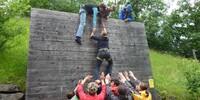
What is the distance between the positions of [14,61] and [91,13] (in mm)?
3139

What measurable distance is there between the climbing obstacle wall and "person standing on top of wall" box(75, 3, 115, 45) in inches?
8.6

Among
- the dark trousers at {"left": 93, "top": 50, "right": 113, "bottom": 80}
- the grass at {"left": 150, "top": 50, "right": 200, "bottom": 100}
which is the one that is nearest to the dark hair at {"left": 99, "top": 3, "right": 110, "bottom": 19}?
the dark trousers at {"left": 93, "top": 50, "right": 113, "bottom": 80}

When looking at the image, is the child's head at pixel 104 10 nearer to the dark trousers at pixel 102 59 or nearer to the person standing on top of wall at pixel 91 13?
the person standing on top of wall at pixel 91 13

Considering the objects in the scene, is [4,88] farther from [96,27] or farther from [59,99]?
[96,27]

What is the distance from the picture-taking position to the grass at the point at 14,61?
11.5 metres

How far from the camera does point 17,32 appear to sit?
12625 millimetres

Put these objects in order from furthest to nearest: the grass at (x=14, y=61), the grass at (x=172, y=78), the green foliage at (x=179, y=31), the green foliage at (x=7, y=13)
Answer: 1. the green foliage at (x=179, y=31)
2. the grass at (x=172, y=78)
3. the green foliage at (x=7, y=13)
4. the grass at (x=14, y=61)

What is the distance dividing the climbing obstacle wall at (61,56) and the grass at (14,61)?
3.15 ft

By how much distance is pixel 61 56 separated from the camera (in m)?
11.4

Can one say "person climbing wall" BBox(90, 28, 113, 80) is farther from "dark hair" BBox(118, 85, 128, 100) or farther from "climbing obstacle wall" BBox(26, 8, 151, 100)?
"dark hair" BBox(118, 85, 128, 100)

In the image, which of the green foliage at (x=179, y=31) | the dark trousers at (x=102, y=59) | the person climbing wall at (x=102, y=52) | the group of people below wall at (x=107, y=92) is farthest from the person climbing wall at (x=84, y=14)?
the green foliage at (x=179, y=31)

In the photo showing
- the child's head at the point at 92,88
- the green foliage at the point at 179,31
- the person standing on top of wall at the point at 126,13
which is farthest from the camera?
the green foliage at the point at 179,31

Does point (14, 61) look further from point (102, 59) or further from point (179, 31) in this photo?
point (179, 31)

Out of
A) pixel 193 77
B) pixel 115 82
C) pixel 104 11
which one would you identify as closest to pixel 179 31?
pixel 193 77
